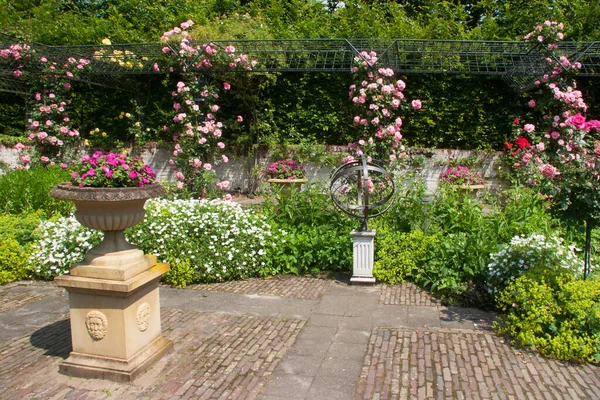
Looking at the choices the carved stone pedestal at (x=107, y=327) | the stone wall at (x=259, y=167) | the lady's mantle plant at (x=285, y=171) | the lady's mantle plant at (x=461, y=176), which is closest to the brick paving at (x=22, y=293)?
the carved stone pedestal at (x=107, y=327)

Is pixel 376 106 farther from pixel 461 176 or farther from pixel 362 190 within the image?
pixel 362 190

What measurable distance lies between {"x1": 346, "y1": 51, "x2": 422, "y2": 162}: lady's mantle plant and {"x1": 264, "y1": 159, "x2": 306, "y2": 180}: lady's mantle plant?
1.39 meters

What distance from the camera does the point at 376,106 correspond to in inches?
371

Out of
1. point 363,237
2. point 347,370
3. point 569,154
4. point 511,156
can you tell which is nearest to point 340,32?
point 511,156

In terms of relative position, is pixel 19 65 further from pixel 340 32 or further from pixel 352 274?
pixel 352 274

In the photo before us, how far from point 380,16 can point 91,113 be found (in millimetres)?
7648

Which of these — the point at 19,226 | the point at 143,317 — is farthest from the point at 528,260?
the point at 19,226

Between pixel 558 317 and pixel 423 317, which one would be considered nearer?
pixel 558 317

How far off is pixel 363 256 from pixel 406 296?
0.68 meters

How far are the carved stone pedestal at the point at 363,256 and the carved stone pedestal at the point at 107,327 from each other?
2615 millimetres

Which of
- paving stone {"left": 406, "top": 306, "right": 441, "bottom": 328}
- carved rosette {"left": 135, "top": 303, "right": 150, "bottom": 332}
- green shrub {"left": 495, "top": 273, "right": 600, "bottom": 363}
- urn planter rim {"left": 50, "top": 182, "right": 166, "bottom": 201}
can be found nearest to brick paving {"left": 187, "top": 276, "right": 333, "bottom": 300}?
paving stone {"left": 406, "top": 306, "right": 441, "bottom": 328}

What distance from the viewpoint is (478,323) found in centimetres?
452

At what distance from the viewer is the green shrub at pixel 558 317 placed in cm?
382

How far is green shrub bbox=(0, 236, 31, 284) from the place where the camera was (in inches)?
230
